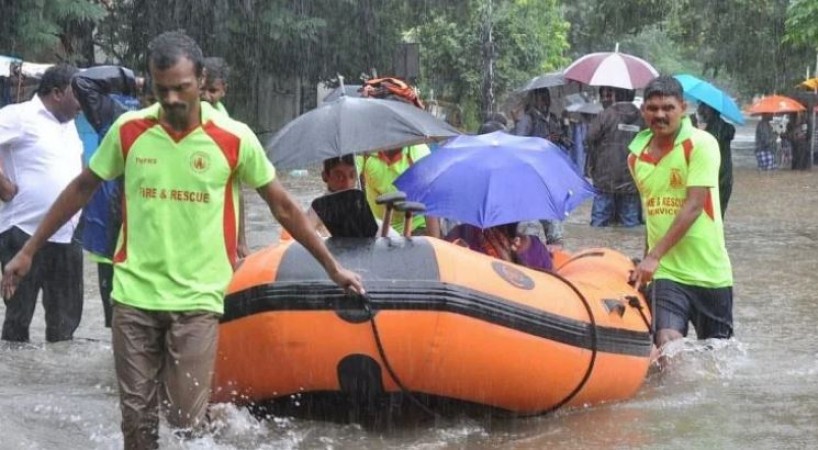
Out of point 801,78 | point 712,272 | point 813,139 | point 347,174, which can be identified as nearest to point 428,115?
point 347,174

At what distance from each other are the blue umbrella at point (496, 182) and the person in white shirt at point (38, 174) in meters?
2.10

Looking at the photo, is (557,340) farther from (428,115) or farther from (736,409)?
(428,115)

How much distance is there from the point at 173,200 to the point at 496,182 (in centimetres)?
215

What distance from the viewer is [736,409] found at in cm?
724

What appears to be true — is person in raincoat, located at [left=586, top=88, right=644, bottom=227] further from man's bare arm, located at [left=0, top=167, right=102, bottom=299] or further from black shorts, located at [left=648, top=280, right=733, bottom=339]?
man's bare arm, located at [left=0, top=167, right=102, bottom=299]

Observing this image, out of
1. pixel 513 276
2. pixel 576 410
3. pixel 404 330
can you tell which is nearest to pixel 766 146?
pixel 576 410

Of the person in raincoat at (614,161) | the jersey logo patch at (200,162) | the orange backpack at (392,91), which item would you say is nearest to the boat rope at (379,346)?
the jersey logo patch at (200,162)

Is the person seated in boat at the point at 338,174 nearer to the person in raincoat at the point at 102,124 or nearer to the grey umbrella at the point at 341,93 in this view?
the grey umbrella at the point at 341,93

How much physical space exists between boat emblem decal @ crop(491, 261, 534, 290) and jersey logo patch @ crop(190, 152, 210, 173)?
1.68 m

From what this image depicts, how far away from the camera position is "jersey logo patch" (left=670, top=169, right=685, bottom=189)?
7.26 meters

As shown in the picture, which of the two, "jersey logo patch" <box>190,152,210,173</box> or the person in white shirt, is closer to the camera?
"jersey logo patch" <box>190,152,210,173</box>

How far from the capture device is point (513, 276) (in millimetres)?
6441

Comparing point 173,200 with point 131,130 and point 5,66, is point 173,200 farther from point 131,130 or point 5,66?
point 5,66

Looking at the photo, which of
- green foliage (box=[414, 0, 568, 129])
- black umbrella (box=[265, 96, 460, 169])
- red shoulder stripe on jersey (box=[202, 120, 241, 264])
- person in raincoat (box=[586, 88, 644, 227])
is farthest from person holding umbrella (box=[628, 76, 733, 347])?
green foliage (box=[414, 0, 568, 129])
